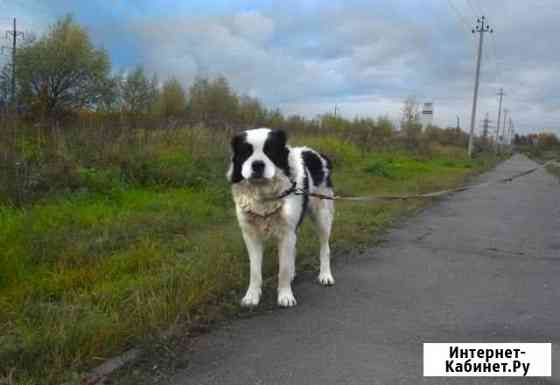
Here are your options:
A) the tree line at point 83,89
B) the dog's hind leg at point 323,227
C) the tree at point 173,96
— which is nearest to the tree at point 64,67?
the tree line at point 83,89

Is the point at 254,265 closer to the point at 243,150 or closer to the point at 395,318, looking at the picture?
the point at 243,150

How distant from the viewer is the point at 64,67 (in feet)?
76.3

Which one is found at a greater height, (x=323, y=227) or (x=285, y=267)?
(x=323, y=227)

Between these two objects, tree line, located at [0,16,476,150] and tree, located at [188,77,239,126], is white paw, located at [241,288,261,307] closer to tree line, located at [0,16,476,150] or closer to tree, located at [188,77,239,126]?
tree line, located at [0,16,476,150]

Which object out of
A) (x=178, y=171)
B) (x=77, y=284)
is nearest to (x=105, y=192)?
(x=178, y=171)

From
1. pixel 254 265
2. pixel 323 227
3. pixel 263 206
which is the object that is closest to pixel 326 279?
pixel 323 227

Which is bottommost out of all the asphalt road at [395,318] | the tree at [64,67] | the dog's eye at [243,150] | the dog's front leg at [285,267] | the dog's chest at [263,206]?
the asphalt road at [395,318]

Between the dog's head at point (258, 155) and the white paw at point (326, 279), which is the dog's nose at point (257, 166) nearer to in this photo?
the dog's head at point (258, 155)

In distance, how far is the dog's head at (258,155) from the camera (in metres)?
4.10

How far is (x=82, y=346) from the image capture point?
3.33 meters

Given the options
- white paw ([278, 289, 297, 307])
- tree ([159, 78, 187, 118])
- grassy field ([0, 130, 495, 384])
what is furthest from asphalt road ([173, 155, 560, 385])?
tree ([159, 78, 187, 118])

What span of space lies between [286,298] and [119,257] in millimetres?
2071

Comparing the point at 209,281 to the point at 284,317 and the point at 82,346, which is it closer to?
the point at 284,317

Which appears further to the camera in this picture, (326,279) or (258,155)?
(326,279)
